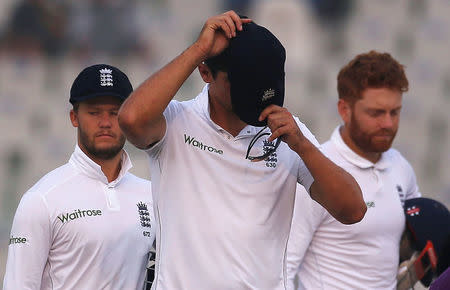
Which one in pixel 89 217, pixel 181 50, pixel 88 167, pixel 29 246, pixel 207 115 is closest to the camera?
pixel 207 115

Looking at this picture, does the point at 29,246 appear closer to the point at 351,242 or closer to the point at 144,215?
the point at 144,215

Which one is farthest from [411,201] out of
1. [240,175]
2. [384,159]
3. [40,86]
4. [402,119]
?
[40,86]

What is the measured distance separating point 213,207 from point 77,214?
106cm

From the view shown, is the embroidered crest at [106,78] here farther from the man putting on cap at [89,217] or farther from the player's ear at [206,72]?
the player's ear at [206,72]

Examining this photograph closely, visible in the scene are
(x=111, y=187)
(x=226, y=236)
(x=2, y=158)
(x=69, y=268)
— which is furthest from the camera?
(x=2, y=158)

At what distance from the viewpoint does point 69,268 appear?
12.0 feet

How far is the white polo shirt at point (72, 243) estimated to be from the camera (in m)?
3.63

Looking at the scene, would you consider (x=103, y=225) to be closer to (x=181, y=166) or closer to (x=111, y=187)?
(x=111, y=187)

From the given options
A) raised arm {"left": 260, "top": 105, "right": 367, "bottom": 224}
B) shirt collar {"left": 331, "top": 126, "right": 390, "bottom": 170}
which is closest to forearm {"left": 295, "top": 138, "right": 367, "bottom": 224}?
raised arm {"left": 260, "top": 105, "right": 367, "bottom": 224}

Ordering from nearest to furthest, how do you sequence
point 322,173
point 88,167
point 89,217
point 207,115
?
1. point 322,173
2. point 207,115
3. point 89,217
4. point 88,167

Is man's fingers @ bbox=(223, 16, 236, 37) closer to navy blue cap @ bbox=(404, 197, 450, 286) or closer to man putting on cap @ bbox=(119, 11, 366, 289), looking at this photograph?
man putting on cap @ bbox=(119, 11, 366, 289)

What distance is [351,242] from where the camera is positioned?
14.1 feet

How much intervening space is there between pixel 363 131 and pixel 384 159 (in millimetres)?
211

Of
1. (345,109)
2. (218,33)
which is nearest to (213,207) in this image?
(218,33)
